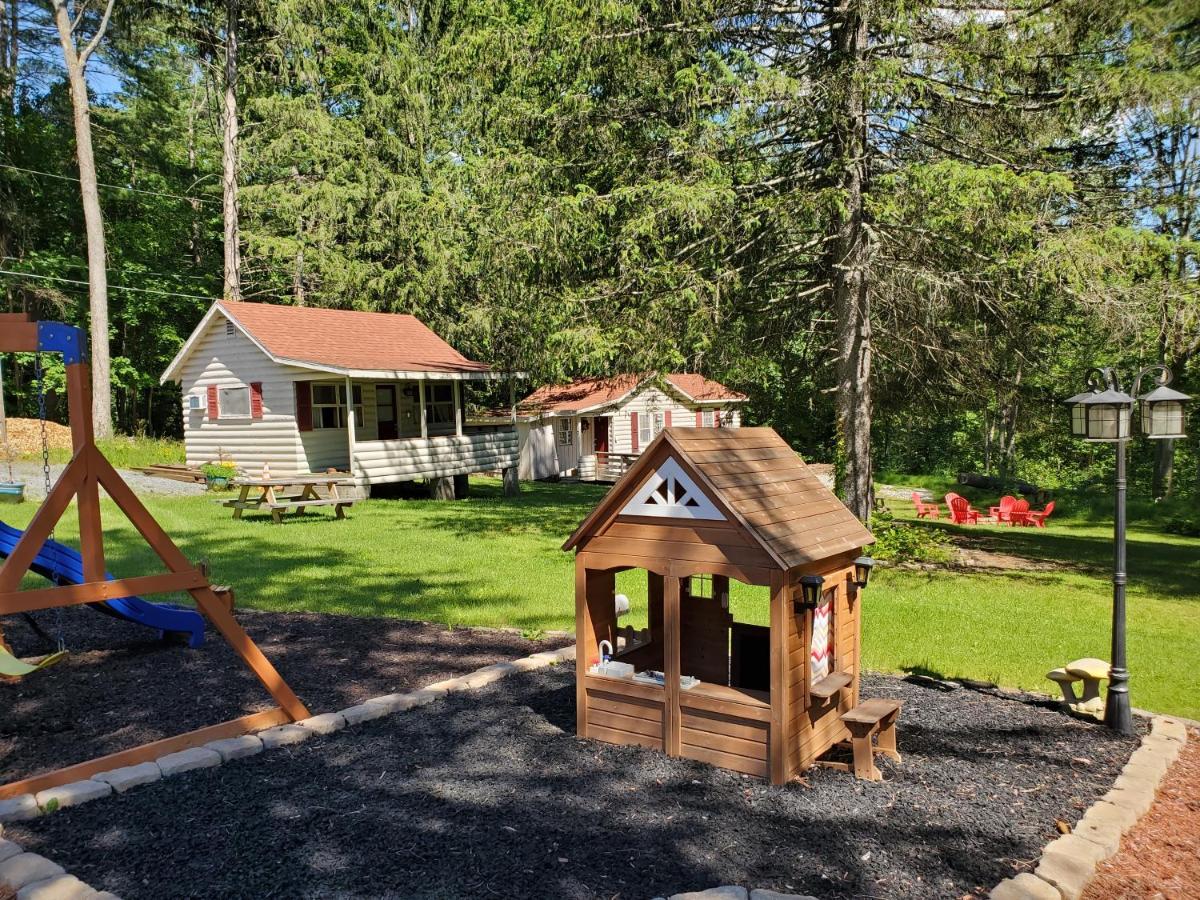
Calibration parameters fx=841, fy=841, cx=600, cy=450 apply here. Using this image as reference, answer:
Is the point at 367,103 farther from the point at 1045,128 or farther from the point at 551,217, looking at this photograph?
the point at 1045,128

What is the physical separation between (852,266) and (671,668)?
27.9 feet

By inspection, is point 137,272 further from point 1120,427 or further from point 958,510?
point 1120,427

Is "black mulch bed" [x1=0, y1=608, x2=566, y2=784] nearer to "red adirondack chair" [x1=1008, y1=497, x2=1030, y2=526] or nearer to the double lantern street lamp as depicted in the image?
the double lantern street lamp

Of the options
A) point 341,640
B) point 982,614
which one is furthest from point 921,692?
point 341,640

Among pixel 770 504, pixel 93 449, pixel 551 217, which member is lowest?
pixel 770 504

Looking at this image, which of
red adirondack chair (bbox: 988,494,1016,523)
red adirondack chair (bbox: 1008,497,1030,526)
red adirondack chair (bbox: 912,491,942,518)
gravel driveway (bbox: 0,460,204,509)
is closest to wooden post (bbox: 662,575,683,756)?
red adirondack chair (bbox: 912,491,942,518)

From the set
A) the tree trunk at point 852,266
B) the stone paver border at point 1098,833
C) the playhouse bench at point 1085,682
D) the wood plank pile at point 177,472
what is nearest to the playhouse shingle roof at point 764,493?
the stone paver border at point 1098,833

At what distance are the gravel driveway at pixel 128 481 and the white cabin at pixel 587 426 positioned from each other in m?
13.2

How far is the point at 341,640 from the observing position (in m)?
8.26

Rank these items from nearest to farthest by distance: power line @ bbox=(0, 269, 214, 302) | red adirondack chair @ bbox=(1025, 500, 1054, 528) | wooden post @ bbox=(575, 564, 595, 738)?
wooden post @ bbox=(575, 564, 595, 738) < red adirondack chair @ bbox=(1025, 500, 1054, 528) < power line @ bbox=(0, 269, 214, 302)

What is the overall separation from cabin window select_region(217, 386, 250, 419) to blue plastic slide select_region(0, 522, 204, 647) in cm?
1478

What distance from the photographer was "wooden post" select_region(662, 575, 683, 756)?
525 cm

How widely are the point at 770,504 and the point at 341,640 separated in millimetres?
4914

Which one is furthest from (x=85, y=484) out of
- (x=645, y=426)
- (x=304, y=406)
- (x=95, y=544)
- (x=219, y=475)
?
(x=645, y=426)
